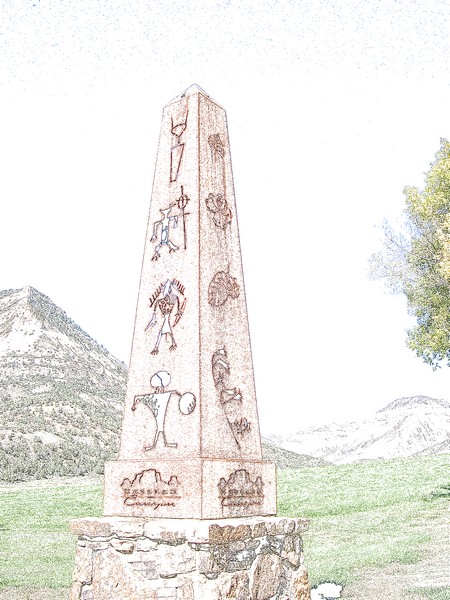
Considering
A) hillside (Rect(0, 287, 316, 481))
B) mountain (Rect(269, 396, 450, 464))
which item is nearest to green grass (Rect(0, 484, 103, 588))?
hillside (Rect(0, 287, 316, 481))

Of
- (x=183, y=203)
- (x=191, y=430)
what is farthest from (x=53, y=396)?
(x=191, y=430)

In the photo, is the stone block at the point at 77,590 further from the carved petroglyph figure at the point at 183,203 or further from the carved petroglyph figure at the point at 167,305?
the carved petroglyph figure at the point at 183,203

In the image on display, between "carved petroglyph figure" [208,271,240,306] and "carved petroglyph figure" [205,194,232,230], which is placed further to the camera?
"carved petroglyph figure" [205,194,232,230]

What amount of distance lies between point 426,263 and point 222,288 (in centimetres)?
1163

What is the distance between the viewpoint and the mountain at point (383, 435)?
4438cm

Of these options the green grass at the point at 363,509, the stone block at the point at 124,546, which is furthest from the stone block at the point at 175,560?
the green grass at the point at 363,509

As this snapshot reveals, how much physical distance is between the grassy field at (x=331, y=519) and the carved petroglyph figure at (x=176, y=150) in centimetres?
653

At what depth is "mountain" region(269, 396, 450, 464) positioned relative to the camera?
4438cm

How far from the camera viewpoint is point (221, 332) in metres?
6.98

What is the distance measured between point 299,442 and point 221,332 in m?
46.2

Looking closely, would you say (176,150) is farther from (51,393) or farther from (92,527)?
(51,393)

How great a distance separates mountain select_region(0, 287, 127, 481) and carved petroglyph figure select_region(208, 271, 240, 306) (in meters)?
24.4

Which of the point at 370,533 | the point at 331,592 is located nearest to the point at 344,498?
the point at 370,533

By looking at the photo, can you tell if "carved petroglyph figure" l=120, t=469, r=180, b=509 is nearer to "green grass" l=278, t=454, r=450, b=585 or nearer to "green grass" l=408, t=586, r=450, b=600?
"green grass" l=408, t=586, r=450, b=600
